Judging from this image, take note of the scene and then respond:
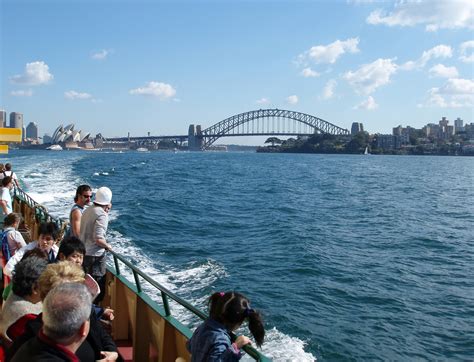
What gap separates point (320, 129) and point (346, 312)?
606ft

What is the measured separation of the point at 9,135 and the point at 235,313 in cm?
983

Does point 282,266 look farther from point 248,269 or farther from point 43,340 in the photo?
point 43,340

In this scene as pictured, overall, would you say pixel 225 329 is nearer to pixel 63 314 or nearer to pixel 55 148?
pixel 63 314

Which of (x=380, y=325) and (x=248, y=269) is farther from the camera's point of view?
(x=248, y=269)

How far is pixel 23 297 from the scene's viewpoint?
2930mm

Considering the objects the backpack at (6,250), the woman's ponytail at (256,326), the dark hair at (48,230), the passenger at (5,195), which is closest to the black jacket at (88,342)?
the woman's ponytail at (256,326)

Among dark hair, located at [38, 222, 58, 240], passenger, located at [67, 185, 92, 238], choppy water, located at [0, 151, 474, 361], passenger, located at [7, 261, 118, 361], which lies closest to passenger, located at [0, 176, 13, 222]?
passenger, located at [67, 185, 92, 238]

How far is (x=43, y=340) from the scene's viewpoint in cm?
201

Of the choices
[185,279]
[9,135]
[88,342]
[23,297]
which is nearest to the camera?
[88,342]

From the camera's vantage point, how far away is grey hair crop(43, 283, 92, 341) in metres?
2.00

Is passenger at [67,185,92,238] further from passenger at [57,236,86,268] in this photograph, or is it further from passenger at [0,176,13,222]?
passenger at [0,176,13,222]

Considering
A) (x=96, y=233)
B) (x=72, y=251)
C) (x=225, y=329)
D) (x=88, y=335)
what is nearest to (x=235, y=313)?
(x=225, y=329)

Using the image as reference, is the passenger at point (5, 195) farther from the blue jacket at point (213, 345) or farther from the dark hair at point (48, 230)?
the blue jacket at point (213, 345)

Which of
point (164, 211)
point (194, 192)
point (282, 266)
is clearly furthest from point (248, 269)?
point (194, 192)
